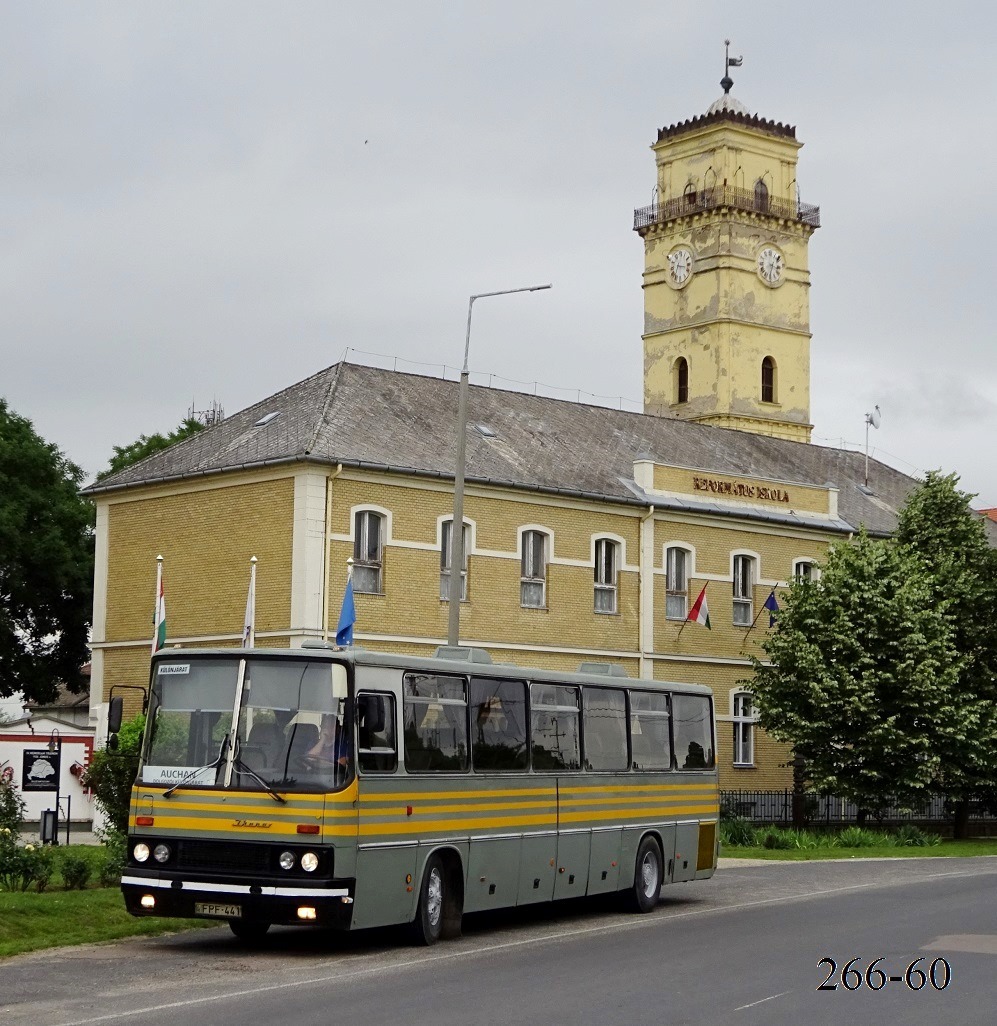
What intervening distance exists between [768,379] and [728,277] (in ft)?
16.0

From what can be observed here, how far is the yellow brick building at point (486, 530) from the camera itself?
42.5 meters

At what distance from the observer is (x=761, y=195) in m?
81.3

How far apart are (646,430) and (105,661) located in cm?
1722

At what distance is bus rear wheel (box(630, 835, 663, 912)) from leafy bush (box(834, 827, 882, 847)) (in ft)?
57.1

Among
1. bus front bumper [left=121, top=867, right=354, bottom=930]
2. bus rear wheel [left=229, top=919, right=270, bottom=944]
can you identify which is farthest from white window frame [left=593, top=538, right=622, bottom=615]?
bus front bumper [left=121, top=867, right=354, bottom=930]

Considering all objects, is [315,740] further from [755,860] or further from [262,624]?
[262,624]

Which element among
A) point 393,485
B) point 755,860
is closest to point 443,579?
point 393,485

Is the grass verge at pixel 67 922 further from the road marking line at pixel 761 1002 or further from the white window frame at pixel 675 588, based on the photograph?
the white window frame at pixel 675 588

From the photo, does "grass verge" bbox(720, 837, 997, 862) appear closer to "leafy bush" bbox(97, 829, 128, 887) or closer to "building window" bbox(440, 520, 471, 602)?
"building window" bbox(440, 520, 471, 602)

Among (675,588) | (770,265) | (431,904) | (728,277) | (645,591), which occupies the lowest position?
(431,904)

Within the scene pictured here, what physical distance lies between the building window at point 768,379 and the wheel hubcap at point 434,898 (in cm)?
6295

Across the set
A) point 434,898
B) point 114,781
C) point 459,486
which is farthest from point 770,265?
point 434,898

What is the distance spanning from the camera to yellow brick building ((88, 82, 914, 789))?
42469mm

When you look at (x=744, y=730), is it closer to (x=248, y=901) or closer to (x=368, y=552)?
(x=368, y=552)
